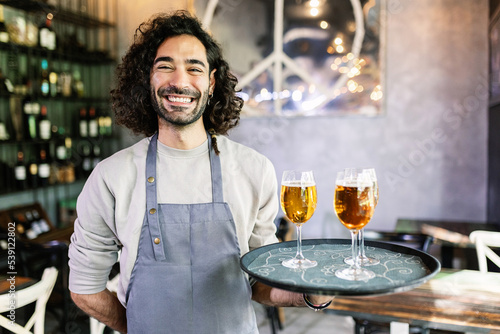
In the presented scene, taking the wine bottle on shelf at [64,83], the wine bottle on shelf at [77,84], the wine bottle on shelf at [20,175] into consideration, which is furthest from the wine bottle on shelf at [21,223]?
the wine bottle on shelf at [77,84]

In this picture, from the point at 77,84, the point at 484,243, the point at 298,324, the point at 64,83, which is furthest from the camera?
the point at 77,84

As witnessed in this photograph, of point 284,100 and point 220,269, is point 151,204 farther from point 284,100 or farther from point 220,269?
point 284,100

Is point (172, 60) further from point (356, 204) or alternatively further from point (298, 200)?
point (356, 204)

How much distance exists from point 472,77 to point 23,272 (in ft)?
12.1

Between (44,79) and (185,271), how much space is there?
3.25 m

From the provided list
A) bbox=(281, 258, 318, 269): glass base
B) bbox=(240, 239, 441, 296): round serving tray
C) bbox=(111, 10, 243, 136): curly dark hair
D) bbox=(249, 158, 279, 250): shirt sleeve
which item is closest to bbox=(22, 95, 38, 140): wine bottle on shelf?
bbox=(111, 10, 243, 136): curly dark hair

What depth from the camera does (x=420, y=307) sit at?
5.29 feet

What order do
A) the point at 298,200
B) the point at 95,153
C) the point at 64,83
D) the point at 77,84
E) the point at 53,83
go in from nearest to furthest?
1. the point at 298,200
2. the point at 53,83
3. the point at 64,83
4. the point at 77,84
5. the point at 95,153

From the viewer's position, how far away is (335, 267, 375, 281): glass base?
0.93m

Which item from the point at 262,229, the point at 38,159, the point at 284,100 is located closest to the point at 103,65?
the point at 38,159

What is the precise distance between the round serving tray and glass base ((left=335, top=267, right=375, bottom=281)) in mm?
12

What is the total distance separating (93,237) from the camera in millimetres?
1226

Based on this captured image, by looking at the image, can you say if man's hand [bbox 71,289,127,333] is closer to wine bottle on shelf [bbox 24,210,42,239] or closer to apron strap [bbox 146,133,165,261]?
apron strap [bbox 146,133,165,261]

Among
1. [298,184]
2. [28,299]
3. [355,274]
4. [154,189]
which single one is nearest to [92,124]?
[28,299]
